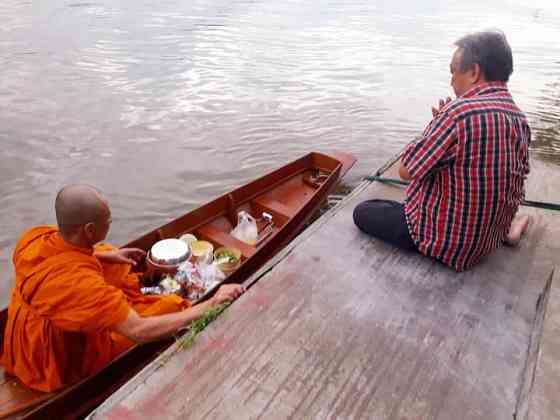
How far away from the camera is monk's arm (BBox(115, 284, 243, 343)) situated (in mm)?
2225

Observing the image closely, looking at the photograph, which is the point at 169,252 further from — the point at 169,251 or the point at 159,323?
the point at 159,323

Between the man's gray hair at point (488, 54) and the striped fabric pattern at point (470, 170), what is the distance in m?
0.07

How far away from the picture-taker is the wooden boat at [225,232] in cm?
247

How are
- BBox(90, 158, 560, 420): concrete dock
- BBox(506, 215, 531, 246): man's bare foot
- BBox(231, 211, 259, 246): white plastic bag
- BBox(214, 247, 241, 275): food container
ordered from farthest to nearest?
BBox(231, 211, 259, 246): white plastic bag, BBox(214, 247, 241, 275): food container, BBox(506, 215, 531, 246): man's bare foot, BBox(90, 158, 560, 420): concrete dock

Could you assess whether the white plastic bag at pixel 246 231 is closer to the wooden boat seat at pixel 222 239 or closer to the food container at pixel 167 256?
the wooden boat seat at pixel 222 239

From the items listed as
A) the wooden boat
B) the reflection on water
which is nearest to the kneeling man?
the wooden boat

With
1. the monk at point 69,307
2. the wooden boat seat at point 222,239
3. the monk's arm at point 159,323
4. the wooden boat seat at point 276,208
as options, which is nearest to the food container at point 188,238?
the wooden boat seat at point 222,239

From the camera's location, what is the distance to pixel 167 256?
3473 mm

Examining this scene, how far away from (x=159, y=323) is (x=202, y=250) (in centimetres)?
166

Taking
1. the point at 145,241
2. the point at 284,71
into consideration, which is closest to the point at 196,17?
the point at 284,71

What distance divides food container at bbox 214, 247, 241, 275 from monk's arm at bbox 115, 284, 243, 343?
1.23 m

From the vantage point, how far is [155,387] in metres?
1.97

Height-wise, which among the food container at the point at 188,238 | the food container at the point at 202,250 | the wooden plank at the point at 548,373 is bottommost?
the food container at the point at 202,250

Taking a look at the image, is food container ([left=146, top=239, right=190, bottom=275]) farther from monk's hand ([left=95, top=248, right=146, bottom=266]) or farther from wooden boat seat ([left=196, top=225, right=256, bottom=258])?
wooden boat seat ([left=196, top=225, right=256, bottom=258])
